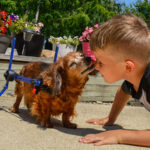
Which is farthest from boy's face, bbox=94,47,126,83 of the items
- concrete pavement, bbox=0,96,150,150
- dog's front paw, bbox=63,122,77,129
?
dog's front paw, bbox=63,122,77,129

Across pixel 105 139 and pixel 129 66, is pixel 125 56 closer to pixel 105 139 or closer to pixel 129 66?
pixel 129 66

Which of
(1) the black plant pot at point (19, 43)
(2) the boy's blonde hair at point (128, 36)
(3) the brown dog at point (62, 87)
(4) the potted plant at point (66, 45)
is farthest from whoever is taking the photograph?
(4) the potted plant at point (66, 45)

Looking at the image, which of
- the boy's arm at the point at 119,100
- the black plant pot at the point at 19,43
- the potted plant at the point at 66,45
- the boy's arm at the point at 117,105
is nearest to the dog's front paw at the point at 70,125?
the boy's arm at the point at 117,105

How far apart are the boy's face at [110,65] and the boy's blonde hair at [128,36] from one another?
2.1 inches

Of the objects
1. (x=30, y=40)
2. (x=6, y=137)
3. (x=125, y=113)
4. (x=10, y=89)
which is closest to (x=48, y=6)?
(x=30, y=40)

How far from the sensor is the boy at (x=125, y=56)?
159 centimetres

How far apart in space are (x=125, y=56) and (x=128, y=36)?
0.45 feet

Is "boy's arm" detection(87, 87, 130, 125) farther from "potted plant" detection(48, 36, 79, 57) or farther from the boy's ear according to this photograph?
"potted plant" detection(48, 36, 79, 57)

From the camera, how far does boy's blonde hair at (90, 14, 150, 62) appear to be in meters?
1.58

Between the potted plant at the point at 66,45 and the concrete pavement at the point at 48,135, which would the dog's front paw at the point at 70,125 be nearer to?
the concrete pavement at the point at 48,135

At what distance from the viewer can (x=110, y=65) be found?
1.71 m

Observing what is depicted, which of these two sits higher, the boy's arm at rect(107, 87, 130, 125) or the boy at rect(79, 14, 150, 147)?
the boy at rect(79, 14, 150, 147)

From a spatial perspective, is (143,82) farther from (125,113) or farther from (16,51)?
(16,51)

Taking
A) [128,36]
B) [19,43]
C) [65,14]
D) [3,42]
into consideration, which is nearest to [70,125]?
[128,36]
